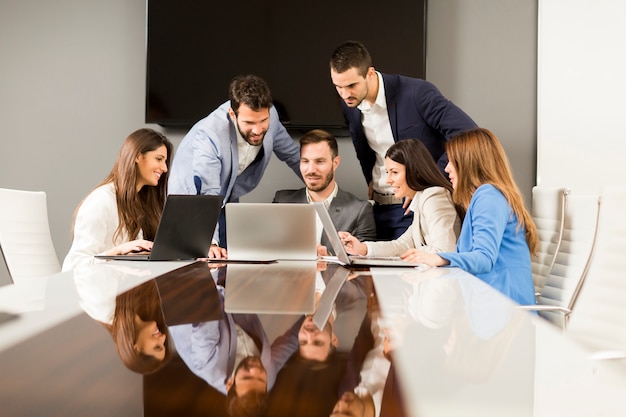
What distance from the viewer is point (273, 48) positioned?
4102mm

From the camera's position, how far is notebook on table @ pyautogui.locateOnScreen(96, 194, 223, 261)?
219 centimetres

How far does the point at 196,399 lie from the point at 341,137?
3.71 metres

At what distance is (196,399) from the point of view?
0.58m

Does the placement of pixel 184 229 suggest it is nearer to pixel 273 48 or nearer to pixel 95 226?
pixel 95 226

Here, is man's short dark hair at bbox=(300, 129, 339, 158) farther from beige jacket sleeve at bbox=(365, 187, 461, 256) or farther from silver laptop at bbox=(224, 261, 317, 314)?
silver laptop at bbox=(224, 261, 317, 314)

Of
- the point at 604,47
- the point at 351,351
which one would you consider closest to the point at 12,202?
the point at 351,351

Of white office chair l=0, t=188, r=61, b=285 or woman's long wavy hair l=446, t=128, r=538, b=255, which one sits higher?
→ woman's long wavy hair l=446, t=128, r=538, b=255

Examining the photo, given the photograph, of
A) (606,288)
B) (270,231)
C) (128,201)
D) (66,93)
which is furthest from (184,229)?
(66,93)

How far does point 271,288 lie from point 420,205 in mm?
1680

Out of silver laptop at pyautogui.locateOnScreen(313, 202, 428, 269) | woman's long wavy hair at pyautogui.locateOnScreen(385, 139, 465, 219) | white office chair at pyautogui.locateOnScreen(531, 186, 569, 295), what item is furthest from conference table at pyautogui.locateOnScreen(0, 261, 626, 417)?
woman's long wavy hair at pyautogui.locateOnScreen(385, 139, 465, 219)

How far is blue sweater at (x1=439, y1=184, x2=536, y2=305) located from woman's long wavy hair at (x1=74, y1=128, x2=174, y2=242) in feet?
4.63

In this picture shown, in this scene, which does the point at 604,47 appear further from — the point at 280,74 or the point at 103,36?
the point at 103,36

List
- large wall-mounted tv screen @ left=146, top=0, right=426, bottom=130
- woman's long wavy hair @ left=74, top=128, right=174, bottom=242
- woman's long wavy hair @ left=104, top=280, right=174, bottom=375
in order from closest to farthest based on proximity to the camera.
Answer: woman's long wavy hair @ left=104, top=280, right=174, bottom=375 < woman's long wavy hair @ left=74, top=128, right=174, bottom=242 < large wall-mounted tv screen @ left=146, top=0, right=426, bottom=130

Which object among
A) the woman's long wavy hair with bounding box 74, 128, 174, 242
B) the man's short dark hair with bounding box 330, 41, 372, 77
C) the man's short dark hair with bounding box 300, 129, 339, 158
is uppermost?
the man's short dark hair with bounding box 330, 41, 372, 77
